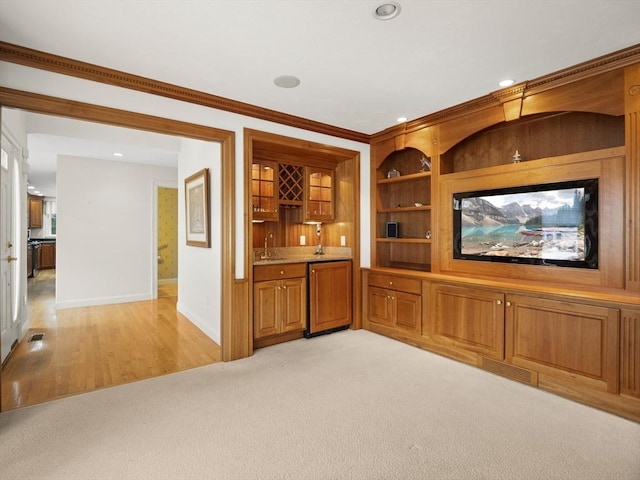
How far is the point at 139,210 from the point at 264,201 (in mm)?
3466

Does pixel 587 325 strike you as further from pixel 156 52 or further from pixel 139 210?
Result: pixel 139 210

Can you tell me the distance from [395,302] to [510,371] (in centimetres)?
141

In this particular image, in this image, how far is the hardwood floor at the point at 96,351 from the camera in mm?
2941

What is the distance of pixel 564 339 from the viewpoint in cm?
272

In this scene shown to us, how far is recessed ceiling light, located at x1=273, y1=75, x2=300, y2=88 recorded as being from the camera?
293 cm

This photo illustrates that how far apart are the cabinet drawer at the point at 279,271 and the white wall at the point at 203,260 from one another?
41 centimetres

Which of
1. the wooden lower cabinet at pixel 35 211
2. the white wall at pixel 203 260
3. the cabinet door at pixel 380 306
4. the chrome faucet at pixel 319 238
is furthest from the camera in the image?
the wooden lower cabinet at pixel 35 211

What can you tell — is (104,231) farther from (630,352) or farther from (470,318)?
(630,352)

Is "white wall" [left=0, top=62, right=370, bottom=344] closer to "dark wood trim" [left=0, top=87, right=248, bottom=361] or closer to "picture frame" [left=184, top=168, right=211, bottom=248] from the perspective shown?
"dark wood trim" [left=0, top=87, right=248, bottom=361]

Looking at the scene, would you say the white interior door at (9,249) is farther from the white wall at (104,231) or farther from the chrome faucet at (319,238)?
the chrome faucet at (319,238)

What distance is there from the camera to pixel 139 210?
6488mm

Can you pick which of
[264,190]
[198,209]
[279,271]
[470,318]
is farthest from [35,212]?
[470,318]

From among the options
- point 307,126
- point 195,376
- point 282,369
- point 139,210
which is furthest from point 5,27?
point 139,210

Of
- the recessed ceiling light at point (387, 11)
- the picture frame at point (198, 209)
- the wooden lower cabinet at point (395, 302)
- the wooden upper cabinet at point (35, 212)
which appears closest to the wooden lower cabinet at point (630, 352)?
the wooden lower cabinet at point (395, 302)
